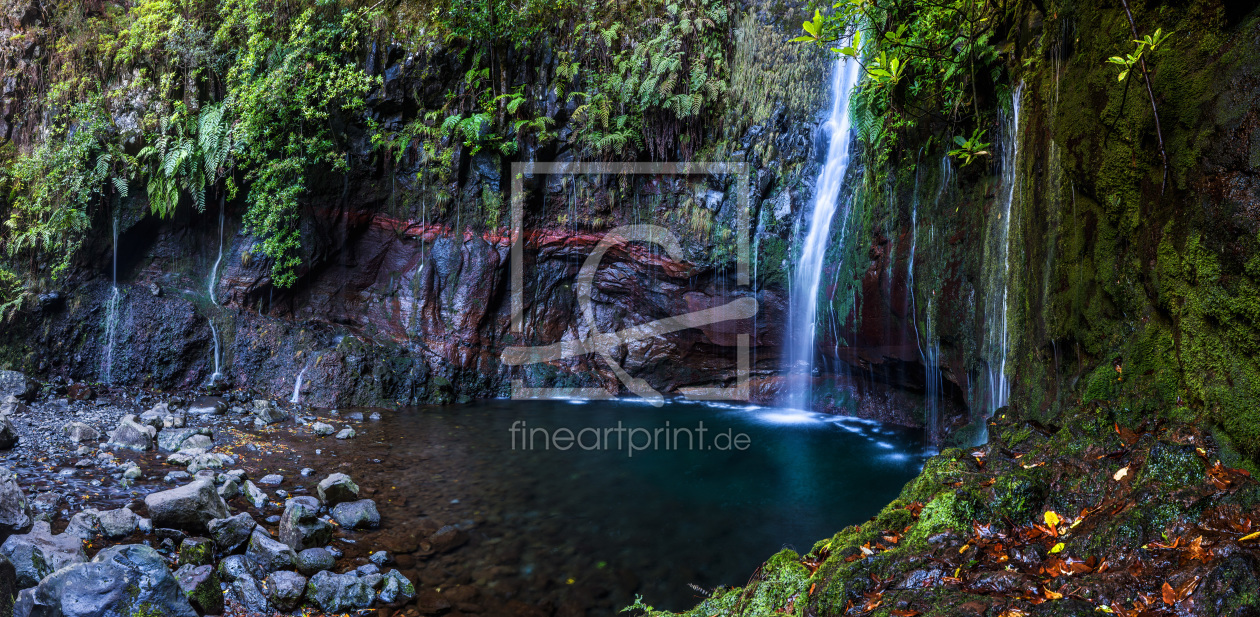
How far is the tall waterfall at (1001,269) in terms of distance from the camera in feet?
16.8

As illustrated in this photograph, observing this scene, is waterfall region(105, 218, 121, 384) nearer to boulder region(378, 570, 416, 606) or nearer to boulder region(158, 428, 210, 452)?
boulder region(158, 428, 210, 452)

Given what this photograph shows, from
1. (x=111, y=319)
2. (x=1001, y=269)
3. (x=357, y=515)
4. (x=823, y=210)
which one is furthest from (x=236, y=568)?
(x=111, y=319)

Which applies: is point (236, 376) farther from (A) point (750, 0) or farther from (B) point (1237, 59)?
(B) point (1237, 59)

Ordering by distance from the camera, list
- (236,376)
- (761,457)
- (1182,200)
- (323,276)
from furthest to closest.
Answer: (323,276)
(236,376)
(761,457)
(1182,200)

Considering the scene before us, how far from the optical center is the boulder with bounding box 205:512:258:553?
4.38 m

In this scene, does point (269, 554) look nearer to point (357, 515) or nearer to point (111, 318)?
point (357, 515)

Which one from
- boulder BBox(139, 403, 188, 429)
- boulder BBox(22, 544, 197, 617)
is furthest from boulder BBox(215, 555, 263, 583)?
boulder BBox(139, 403, 188, 429)

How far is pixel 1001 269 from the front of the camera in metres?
5.32

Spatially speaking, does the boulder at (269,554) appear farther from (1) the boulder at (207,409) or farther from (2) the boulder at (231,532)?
(1) the boulder at (207,409)

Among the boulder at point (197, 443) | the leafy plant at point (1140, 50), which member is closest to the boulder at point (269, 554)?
the boulder at point (197, 443)

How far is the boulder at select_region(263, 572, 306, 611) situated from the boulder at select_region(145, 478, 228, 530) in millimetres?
1144

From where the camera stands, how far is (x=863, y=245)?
353 inches

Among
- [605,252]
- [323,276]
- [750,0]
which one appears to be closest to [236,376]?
[323,276]

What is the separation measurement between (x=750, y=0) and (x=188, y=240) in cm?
1246
